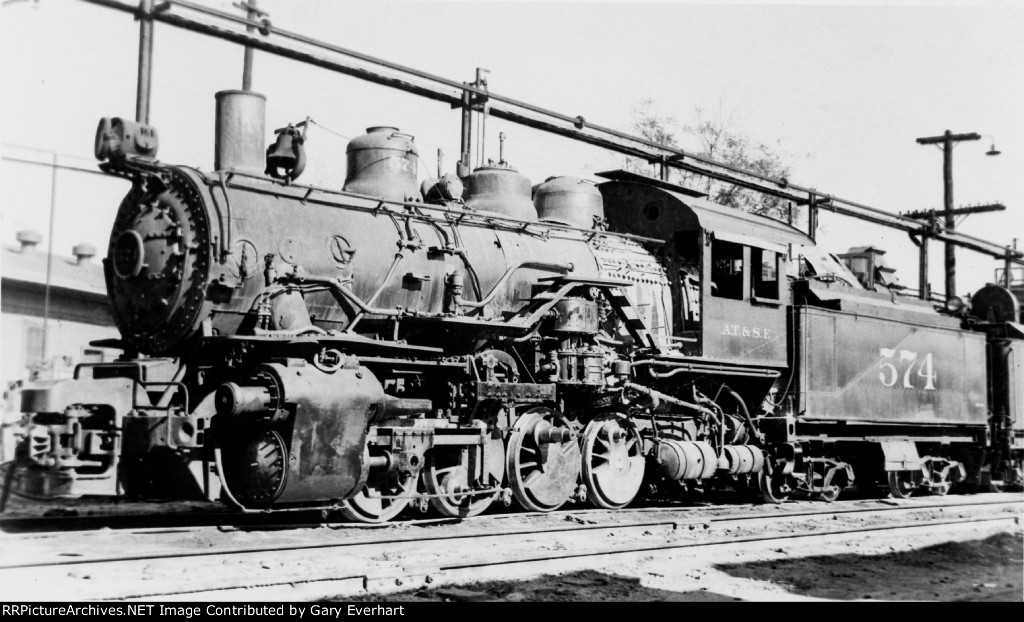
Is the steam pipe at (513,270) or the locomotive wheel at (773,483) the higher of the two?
the steam pipe at (513,270)

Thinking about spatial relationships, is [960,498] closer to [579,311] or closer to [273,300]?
[579,311]

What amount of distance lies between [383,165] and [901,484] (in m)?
10.2

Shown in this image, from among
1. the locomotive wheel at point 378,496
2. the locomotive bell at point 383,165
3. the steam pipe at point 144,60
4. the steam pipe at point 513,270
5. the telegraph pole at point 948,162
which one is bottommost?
the locomotive wheel at point 378,496

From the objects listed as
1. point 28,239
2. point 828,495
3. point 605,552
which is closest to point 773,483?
point 828,495

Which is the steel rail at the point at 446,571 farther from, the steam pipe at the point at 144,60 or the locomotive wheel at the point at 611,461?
the steam pipe at the point at 144,60

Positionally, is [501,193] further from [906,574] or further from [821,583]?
[906,574]

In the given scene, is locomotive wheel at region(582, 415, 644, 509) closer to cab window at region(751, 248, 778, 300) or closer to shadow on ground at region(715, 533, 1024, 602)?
cab window at region(751, 248, 778, 300)

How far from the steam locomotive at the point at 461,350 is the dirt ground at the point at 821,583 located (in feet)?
7.32

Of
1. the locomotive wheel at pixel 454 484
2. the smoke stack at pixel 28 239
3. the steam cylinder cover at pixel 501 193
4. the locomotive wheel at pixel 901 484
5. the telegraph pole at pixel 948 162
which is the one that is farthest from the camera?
the telegraph pole at pixel 948 162

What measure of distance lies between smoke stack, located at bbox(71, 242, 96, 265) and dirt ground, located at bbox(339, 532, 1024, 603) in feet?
53.8

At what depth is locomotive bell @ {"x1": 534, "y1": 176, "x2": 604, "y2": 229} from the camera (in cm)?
1280

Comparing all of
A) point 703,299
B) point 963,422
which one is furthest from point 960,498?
point 703,299

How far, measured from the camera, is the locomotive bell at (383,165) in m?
10.5

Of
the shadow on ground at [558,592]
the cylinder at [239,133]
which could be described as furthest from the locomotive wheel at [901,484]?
the cylinder at [239,133]
